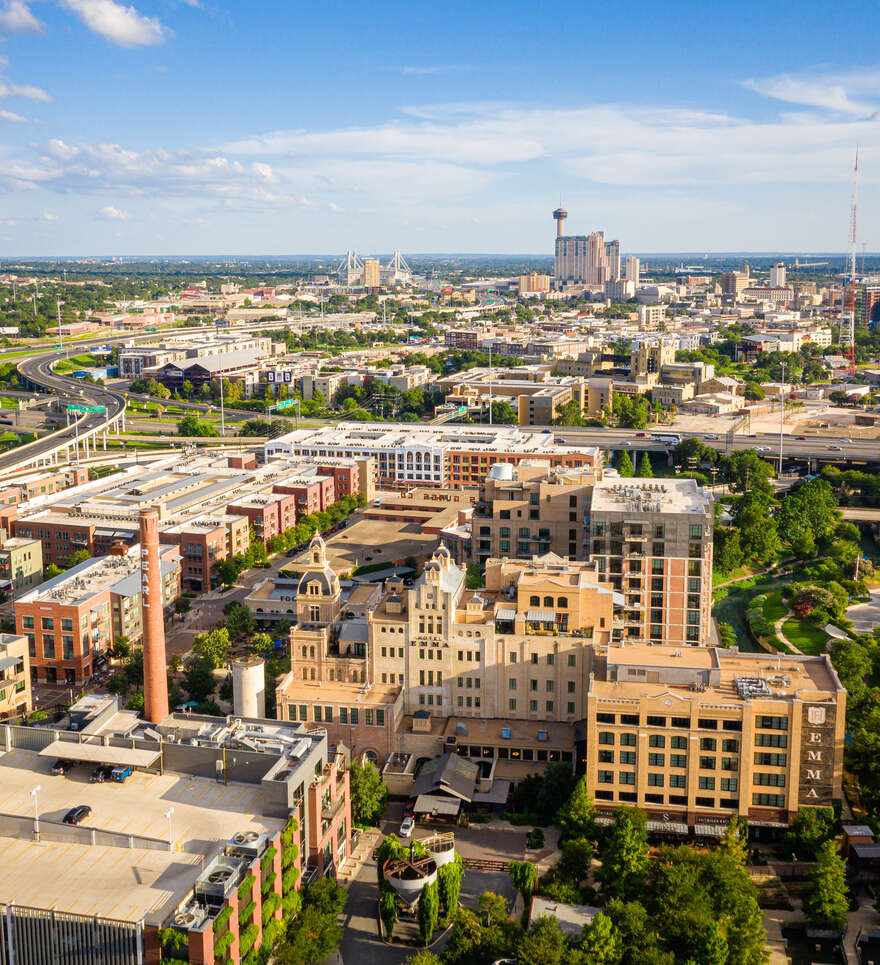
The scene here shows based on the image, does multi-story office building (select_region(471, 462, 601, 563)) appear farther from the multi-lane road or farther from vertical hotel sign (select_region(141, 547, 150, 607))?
the multi-lane road

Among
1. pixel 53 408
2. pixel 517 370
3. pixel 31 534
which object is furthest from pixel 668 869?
pixel 517 370

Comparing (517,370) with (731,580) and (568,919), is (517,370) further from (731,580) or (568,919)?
(568,919)

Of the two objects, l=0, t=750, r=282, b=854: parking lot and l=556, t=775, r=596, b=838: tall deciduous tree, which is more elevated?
l=0, t=750, r=282, b=854: parking lot

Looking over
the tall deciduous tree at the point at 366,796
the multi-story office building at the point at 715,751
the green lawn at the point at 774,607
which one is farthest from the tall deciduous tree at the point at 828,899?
the green lawn at the point at 774,607

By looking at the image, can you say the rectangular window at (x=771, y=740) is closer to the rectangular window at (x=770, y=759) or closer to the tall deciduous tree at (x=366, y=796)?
the rectangular window at (x=770, y=759)

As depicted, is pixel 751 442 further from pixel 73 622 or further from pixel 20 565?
pixel 73 622

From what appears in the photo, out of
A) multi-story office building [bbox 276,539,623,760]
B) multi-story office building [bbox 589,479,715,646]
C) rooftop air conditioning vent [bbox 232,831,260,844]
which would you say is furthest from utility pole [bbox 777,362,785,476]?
rooftop air conditioning vent [bbox 232,831,260,844]
